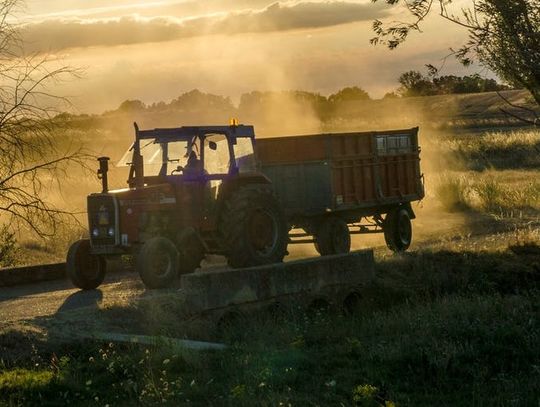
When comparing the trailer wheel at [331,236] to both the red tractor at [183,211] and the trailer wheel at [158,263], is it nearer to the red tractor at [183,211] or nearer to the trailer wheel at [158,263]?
the red tractor at [183,211]

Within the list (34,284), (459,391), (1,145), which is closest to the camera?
(459,391)

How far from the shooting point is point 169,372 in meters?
9.48

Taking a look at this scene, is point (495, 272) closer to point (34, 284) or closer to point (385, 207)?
point (385, 207)

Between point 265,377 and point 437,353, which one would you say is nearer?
point 265,377

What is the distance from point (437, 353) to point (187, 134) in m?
6.03

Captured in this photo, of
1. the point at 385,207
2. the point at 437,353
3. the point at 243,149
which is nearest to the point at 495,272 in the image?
the point at 385,207

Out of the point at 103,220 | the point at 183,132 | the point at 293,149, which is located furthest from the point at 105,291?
the point at 293,149

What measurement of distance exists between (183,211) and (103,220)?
120cm

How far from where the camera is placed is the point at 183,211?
46.9 feet

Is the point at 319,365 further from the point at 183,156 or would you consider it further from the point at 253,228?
the point at 183,156

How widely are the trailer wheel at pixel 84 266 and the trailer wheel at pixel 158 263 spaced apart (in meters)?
1.62

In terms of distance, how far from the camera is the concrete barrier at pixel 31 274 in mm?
16562

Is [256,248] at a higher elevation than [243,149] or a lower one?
lower

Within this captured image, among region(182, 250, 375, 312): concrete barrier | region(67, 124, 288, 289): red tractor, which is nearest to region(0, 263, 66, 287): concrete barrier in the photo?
region(67, 124, 288, 289): red tractor
